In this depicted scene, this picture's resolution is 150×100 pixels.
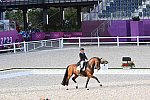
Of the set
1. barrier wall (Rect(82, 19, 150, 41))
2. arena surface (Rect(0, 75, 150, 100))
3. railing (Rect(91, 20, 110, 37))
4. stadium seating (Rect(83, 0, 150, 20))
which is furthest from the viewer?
stadium seating (Rect(83, 0, 150, 20))

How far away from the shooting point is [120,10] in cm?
4584

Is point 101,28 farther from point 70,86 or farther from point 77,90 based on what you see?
point 77,90

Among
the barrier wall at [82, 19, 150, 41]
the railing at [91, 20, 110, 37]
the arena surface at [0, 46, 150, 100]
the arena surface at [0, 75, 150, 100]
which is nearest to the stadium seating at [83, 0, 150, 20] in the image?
the railing at [91, 20, 110, 37]

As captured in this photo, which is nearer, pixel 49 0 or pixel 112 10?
pixel 112 10

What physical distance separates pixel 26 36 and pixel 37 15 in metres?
44.2

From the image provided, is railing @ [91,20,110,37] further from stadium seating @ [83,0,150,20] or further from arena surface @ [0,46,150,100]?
arena surface @ [0,46,150,100]

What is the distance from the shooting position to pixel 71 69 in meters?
15.2

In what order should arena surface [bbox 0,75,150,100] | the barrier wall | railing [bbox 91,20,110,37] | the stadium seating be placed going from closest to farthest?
arena surface [bbox 0,75,150,100]
the barrier wall
railing [bbox 91,20,110,37]
the stadium seating

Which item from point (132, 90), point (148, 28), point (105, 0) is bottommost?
point (132, 90)

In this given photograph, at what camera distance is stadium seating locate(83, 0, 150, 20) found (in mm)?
42906

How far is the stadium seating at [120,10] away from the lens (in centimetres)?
4291

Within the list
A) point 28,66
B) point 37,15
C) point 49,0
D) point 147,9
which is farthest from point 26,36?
point 37,15

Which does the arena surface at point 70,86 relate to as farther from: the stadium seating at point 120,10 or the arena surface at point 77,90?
the stadium seating at point 120,10

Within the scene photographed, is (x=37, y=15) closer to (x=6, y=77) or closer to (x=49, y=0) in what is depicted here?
(x=49, y=0)
